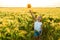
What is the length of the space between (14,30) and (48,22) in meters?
0.90

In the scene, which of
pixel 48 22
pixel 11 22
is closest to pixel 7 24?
pixel 11 22

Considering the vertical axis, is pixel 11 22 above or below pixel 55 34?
above

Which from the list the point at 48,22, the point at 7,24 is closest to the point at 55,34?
the point at 48,22

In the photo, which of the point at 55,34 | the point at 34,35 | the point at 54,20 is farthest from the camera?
the point at 54,20

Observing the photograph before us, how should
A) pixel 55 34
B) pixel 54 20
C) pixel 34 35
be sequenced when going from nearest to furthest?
pixel 34 35 → pixel 55 34 → pixel 54 20

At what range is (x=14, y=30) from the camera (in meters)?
3.94

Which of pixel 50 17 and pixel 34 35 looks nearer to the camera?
pixel 34 35

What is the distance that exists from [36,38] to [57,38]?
53 centimetres

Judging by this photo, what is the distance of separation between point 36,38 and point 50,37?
420 millimetres

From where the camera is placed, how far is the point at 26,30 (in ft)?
14.1

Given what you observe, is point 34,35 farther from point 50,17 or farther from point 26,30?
point 50,17

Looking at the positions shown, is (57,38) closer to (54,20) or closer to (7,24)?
(54,20)

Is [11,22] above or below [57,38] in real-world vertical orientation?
above

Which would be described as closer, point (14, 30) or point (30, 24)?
point (14, 30)
